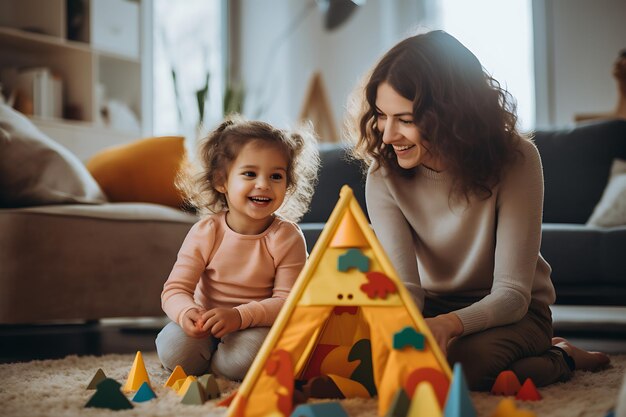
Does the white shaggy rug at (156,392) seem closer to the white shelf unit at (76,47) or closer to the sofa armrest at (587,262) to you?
the sofa armrest at (587,262)

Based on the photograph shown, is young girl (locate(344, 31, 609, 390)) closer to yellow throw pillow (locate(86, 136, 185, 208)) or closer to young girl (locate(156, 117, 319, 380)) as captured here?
young girl (locate(156, 117, 319, 380))

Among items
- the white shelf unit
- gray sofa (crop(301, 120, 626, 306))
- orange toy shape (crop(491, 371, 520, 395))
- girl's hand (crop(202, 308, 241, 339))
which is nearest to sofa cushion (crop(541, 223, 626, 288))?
gray sofa (crop(301, 120, 626, 306))

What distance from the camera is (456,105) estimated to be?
1229 millimetres

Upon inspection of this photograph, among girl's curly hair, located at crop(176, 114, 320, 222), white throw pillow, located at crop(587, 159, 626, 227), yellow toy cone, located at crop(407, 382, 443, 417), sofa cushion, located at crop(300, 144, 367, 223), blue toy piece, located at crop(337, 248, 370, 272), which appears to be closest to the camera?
yellow toy cone, located at crop(407, 382, 443, 417)

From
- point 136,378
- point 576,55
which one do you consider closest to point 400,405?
point 136,378

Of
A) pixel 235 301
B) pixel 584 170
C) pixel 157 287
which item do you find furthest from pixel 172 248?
pixel 584 170

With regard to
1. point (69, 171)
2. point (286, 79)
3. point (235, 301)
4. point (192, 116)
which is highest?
point (286, 79)

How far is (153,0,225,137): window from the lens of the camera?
4215 millimetres

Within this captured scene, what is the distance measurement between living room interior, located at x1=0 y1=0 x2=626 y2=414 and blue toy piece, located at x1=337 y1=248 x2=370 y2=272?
607 mm

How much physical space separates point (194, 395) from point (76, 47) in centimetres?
291

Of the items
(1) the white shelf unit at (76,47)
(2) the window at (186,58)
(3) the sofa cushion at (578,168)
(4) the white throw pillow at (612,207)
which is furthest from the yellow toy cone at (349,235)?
(2) the window at (186,58)

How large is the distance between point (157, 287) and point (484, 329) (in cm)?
115

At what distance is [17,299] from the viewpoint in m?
1.76

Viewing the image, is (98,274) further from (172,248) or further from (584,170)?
(584,170)
